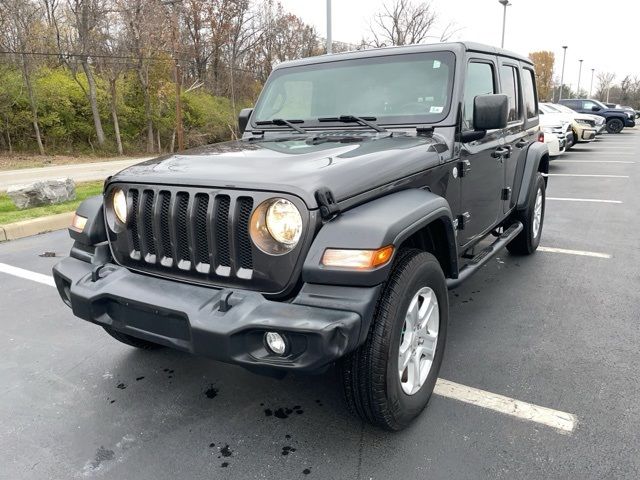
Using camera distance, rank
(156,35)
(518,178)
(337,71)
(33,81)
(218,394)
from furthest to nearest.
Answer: (156,35) < (33,81) < (518,178) < (337,71) < (218,394)

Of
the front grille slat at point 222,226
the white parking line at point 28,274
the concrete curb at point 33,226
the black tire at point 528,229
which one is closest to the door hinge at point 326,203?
the front grille slat at point 222,226

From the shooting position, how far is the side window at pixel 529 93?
492cm

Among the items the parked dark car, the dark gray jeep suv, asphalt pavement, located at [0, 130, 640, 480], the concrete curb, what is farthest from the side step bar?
the parked dark car

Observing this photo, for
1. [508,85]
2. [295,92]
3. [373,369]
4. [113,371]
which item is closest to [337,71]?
[295,92]

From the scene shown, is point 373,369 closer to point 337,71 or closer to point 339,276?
point 339,276

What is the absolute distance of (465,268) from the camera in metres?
3.44

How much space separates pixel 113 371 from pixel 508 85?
12.7 feet

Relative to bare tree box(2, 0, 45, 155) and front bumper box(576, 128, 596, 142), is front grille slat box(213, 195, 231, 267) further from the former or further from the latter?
bare tree box(2, 0, 45, 155)

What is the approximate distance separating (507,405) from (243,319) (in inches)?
63.7

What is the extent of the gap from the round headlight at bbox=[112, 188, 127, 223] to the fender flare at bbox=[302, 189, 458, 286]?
1.16 metres

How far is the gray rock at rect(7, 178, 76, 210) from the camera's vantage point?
8352 mm

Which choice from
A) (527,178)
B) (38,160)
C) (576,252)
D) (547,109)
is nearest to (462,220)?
(527,178)

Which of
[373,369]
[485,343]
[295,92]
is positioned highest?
[295,92]

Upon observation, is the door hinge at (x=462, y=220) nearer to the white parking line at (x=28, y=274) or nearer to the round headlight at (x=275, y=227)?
the round headlight at (x=275, y=227)
